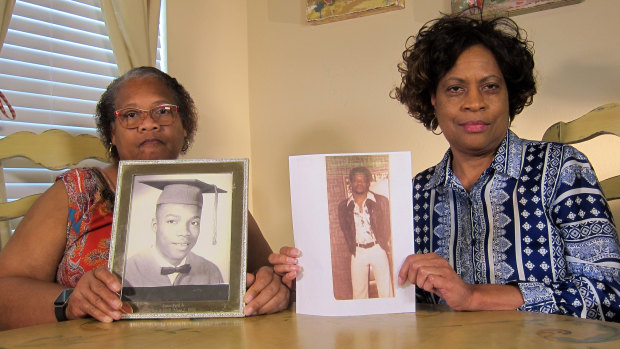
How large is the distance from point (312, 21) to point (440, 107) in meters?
1.35

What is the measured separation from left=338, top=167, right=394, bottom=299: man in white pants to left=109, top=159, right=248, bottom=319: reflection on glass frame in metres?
0.21

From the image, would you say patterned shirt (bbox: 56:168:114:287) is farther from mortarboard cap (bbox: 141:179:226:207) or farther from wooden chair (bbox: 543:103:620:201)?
wooden chair (bbox: 543:103:620:201)

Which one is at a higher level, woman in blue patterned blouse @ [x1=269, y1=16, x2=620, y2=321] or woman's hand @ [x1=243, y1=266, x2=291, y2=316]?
woman in blue patterned blouse @ [x1=269, y1=16, x2=620, y2=321]

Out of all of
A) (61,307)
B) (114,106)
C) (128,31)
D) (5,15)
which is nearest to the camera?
(61,307)

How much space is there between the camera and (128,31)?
89.9 inches

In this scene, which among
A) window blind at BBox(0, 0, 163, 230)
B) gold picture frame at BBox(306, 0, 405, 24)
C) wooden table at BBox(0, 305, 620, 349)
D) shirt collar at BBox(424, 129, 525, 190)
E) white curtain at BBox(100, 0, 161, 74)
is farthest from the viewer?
gold picture frame at BBox(306, 0, 405, 24)

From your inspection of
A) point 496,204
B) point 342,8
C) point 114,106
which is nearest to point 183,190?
point 114,106

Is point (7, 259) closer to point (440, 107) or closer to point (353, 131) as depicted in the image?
point (440, 107)

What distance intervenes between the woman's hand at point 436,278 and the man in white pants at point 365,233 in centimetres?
4

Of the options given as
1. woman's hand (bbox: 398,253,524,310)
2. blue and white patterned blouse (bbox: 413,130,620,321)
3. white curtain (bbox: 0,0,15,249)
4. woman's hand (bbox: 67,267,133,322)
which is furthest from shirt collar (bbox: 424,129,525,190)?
white curtain (bbox: 0,0,15,249)

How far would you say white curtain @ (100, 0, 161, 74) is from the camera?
2.27m

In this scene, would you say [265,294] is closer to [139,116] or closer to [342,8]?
[139,116]

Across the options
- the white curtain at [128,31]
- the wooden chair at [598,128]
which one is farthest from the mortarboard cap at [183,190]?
the white curtain at [128,31]

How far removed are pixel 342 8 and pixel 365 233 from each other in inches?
70.0
